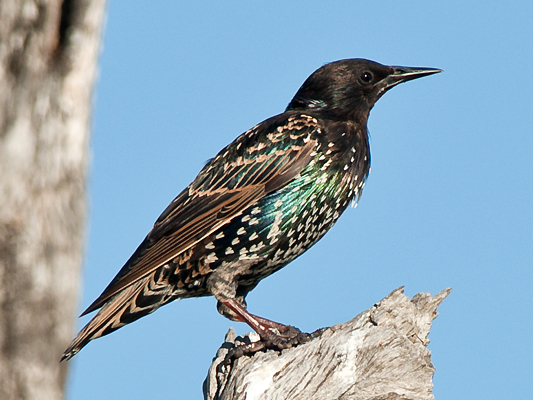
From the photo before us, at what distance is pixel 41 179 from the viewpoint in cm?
186

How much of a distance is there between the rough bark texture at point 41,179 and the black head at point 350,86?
4277mm

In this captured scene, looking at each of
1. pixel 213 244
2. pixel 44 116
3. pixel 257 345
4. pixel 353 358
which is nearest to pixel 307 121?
pixel 213 244

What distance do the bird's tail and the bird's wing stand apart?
14cm

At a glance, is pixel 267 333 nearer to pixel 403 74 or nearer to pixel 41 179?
pixel 403 74

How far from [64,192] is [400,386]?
2.63 m

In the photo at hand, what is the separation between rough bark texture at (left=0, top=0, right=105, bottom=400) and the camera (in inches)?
69.4

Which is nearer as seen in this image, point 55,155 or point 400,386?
point 55,155

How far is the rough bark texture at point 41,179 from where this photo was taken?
1762 mm

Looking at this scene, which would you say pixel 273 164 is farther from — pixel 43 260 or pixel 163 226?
pixel 43 260

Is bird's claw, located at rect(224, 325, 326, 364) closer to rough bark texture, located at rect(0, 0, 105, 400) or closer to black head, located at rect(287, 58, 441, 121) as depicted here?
black head, located at rect(287, 58, 441, 121)

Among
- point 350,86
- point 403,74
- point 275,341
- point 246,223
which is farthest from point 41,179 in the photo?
point 403,74

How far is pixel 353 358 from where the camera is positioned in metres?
4.05

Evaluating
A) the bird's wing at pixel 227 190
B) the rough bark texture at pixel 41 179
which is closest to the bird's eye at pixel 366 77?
the bird's wing at pixel 227 190

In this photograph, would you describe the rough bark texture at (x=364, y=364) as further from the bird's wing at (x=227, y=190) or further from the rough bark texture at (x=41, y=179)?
the rough bark texture at (x=41, y=179)
